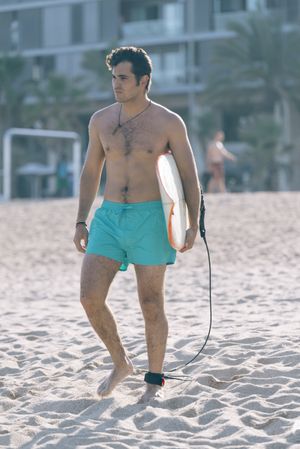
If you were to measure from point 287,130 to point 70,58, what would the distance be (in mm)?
10848

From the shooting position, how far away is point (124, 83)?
16.3ft

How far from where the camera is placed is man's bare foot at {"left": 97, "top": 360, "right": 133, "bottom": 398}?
5.14 meters

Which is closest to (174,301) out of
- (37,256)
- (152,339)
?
(152,339)

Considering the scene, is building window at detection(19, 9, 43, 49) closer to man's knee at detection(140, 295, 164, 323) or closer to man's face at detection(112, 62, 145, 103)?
man's face at detection(112, 62, 145, 103)

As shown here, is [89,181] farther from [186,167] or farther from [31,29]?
[31,29]

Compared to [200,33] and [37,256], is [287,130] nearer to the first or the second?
[200,33]

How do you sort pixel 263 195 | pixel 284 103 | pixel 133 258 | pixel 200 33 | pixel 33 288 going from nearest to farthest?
pixel 133 258
pixel 33 288
pixel 263 195
pixel 284 103
pixel 200 33

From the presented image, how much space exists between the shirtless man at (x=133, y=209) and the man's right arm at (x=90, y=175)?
4 centimetres

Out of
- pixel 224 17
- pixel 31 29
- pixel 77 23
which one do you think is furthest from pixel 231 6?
pixel 31 29

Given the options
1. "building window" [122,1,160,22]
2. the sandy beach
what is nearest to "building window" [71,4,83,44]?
"building window" [122,1,160,22]

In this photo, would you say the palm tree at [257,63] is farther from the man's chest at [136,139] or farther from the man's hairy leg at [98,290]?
the man's hairy leg at [98,290]

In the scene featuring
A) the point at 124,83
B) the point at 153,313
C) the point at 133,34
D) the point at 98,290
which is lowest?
the point at 153,313

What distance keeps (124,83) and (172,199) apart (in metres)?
0.60

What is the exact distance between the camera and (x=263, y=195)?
67.8 feet
